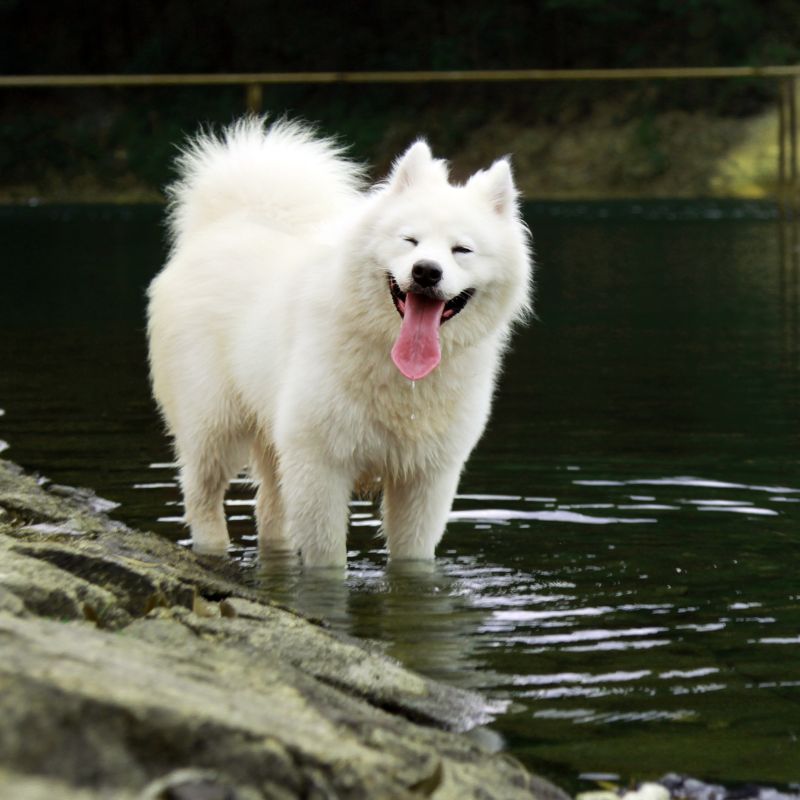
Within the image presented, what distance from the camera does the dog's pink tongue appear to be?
226 inches

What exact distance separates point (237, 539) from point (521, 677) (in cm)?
251

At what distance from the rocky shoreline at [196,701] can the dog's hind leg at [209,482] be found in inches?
66.4

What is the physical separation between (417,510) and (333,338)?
0.73 m

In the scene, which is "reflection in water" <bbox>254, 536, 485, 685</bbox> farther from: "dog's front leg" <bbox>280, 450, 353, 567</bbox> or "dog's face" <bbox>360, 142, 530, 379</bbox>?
"dog's face" <bbox>360, 142, 530, 379</bbox>

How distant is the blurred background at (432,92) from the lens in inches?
1239

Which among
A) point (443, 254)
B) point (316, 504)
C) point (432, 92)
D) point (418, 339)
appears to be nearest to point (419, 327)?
point (418, 339)

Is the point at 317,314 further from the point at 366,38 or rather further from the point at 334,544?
the point at 366,38

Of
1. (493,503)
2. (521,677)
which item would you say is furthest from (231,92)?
(521,677)

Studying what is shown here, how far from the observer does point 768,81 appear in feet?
104

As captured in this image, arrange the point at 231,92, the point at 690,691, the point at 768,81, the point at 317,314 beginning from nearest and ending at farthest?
the point at 690,691 → the point at 317,314 → the point at 768,81 → the point at 231,92

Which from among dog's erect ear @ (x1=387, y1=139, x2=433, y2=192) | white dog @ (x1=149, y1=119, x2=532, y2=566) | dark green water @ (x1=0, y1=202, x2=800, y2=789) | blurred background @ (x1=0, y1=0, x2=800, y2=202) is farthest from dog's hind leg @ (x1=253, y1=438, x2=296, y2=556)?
blurred background @ (x1=0, y1=0, x2=800, y2=202)

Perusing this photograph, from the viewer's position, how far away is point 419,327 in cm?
574

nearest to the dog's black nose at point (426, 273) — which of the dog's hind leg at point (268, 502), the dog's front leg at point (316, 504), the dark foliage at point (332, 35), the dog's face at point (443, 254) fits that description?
the dog's face at point (443, 254)

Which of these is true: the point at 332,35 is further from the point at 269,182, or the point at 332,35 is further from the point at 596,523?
the point at 596,523
